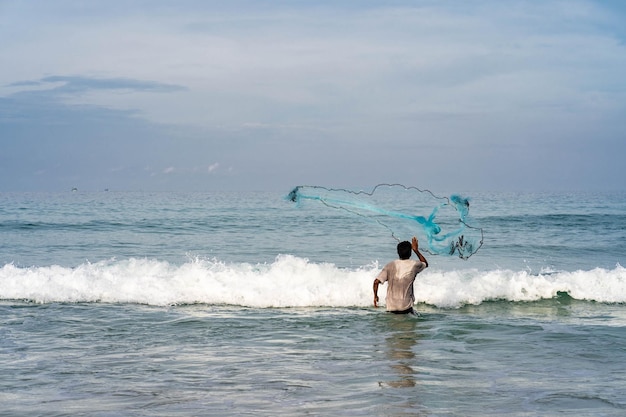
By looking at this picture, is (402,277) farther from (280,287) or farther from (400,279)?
(280,287)

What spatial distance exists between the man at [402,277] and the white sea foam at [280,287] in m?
2.51

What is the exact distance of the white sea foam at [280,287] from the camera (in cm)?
1410

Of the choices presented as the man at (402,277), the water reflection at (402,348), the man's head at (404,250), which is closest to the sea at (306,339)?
the water reflection at (402,348)

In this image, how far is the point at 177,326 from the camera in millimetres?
11242

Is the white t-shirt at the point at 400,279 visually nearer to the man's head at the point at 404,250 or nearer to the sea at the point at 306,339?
the man's head at the point at 404,250

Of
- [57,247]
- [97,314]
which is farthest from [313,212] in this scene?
[97,314]

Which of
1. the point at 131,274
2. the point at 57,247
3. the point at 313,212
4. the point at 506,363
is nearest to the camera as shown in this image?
the point at 506,363

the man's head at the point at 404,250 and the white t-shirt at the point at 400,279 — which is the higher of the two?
the man's head at the point at 404,250

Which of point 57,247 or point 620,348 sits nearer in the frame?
point 620,348

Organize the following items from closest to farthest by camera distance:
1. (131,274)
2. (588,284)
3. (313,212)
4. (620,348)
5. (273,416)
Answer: (273,416) → (620,348) → (588,284) → (131,274) → (313,212)

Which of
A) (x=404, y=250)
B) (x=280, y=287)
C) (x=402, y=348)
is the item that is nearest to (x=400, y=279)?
(x=404, y=250)

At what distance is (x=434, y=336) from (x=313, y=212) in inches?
940

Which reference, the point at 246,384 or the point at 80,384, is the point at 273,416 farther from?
the point at 80,384

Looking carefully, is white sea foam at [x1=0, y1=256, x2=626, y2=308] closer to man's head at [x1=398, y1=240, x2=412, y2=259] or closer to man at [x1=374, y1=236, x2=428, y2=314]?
man at [x1=374, y1=236, x2=428, y2=314]
